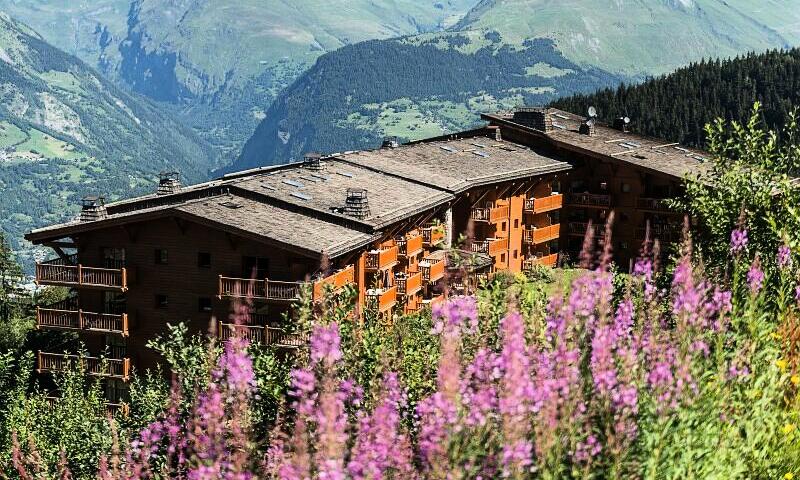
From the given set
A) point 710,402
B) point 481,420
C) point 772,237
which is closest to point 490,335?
point 710,402

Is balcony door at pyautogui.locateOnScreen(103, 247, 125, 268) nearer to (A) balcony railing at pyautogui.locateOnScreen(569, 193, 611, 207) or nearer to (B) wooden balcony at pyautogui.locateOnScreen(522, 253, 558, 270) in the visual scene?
(B) wooden balcony at pyautogui.locateOnScreen(522, 253, 558, 270)

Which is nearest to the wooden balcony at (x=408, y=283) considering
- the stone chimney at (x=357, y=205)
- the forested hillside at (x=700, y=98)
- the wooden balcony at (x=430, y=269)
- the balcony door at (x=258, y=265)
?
the wooden balcony at (x=430, y=269)

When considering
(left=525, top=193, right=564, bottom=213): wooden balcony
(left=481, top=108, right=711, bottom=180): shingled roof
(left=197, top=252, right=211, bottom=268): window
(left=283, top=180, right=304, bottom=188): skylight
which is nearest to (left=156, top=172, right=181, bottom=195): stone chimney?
(left=283, top=180, right=304, bottom=188): skylight

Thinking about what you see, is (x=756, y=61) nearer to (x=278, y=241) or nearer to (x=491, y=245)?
(x=491, y=245)

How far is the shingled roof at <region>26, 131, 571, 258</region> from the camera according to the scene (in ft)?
172

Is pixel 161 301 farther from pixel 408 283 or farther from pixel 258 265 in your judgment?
pixel 408 283

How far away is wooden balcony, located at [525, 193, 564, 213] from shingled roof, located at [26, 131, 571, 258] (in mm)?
2063

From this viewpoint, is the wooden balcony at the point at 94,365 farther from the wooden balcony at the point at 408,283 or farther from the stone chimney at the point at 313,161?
the stone chimney at the point at 313,161

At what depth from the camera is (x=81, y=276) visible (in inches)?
2190

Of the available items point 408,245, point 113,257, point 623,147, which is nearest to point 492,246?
point 408,245

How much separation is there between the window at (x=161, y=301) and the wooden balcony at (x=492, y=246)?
20.6 metres

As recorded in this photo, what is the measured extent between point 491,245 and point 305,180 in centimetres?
1371

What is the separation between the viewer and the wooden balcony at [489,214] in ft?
231

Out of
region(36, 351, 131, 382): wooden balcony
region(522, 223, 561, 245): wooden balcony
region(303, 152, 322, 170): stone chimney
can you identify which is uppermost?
region(303, 152, 322, 170): stone chimney
